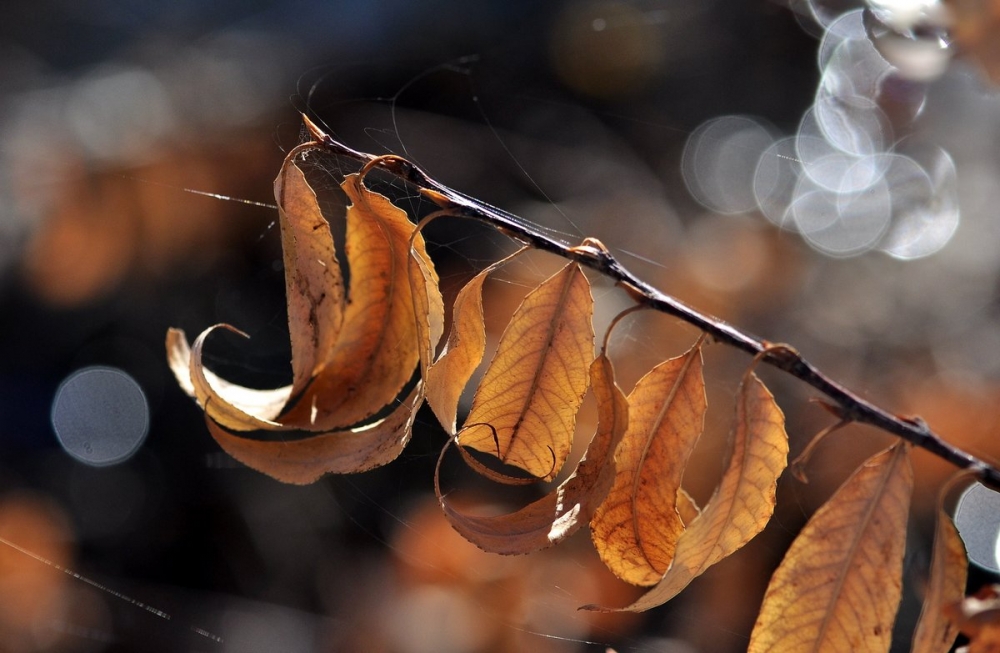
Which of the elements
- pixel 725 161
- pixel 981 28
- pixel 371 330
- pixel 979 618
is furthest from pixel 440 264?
pixel 979 618

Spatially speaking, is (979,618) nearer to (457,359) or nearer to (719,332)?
(719,332)

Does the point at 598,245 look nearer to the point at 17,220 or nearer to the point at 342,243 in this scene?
the point at 342,243

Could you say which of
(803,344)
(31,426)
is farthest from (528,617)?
(31,426)

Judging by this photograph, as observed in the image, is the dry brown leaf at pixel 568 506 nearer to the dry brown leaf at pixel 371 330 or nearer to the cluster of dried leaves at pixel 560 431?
the cluster of dried leaves at pixel 560 431

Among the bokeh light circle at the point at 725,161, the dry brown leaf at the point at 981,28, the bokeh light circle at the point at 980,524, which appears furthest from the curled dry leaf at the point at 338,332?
the bokeh light circle at the point at 725,161

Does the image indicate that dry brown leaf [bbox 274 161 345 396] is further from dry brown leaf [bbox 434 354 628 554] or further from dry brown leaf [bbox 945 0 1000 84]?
dry brown leaf [bbox 945 0 1000 84]

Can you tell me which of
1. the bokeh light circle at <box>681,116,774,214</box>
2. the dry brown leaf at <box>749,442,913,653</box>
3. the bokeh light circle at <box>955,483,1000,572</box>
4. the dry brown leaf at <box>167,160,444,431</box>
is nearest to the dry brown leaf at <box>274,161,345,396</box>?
the dry brown leaf at <box>167,160,444,431</box>
